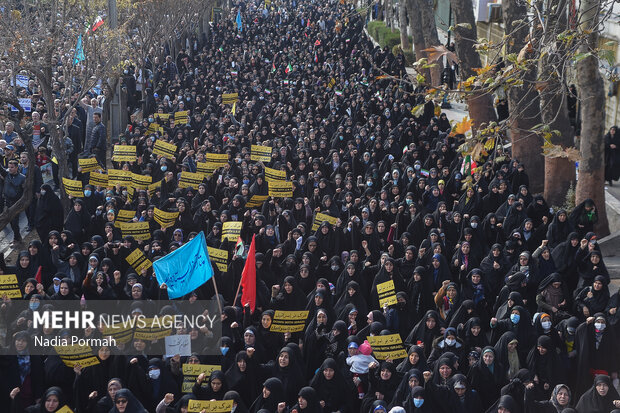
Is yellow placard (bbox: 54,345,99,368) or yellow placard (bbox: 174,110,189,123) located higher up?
yellow placard (bbox: 174,110,189,123)

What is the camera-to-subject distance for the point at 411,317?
32.0ft

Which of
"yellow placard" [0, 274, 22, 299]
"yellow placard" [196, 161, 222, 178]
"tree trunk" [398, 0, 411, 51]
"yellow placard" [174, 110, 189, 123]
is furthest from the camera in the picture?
"tree trunk" [398, 0, 411, 51]

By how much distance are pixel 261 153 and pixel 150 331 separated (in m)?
7.29

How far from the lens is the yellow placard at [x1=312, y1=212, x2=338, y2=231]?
1203 centimetres

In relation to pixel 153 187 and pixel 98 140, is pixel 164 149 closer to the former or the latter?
pixel 153 187

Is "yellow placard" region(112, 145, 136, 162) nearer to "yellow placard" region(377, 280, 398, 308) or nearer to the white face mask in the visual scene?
"yellow placard" region(377, 280, 398, 308)

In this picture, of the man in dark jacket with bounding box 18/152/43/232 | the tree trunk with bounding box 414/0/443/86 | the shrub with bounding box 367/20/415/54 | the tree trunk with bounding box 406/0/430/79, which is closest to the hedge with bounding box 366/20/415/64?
the shrub with bounding box 367/20/415/54

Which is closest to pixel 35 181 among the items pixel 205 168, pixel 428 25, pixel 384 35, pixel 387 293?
pixel 205 168

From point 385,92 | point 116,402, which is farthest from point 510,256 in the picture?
point 385,92

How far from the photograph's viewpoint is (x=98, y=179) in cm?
1401

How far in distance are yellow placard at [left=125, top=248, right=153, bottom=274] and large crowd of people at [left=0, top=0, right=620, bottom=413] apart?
0.25ft

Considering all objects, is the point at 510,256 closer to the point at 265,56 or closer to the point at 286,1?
the point at 265,56

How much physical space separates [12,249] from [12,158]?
1515mm

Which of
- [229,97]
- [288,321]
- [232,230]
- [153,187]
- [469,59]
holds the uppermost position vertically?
[469,59]
